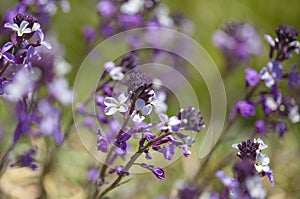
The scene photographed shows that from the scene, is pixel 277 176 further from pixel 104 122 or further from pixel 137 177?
pixel 104 122

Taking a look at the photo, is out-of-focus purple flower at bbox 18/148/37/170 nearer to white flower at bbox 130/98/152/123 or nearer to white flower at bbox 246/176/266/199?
white flower at bbox 130/98/152/123

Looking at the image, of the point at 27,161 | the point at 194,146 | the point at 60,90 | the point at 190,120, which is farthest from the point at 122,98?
the point at 194,146

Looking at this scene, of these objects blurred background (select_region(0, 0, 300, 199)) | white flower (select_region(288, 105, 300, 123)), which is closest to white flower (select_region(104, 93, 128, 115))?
blurred background (select_region(0, 0, 300, 199))

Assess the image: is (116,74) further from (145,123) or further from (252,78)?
(252,78)

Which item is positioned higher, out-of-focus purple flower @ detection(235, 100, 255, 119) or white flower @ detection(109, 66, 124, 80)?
out-of-focus purple flower @ detection(235, 100, 255, 119)

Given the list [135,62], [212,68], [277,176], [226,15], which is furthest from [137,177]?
[226,15]

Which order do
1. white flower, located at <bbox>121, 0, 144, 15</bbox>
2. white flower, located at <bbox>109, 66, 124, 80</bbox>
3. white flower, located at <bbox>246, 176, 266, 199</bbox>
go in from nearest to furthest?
white flower, located at <bbox>246, 176, 266, 199</bbox> < white flower, located at <bbox>109, 66, 124, 80</bbox> < white flower, located at <bbox>121, 0, 144, 15</bbox>
